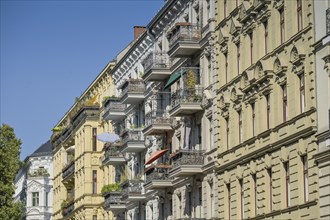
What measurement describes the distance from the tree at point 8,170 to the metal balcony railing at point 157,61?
2300 cm

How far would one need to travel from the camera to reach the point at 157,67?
64.8 m

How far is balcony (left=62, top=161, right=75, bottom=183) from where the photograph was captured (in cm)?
9819

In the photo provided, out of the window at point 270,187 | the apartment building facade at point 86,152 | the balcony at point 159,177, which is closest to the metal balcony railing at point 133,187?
the balcony at point 159,177

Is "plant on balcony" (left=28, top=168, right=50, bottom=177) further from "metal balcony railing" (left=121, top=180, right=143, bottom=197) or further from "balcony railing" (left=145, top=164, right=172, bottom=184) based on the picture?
"balcony railing" (left=145, top=164, right=172, bottom=184)

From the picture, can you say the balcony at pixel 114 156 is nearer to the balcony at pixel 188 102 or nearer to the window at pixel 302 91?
the balcony at pixel 188 102

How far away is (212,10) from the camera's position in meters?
56.4

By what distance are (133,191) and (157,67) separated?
35.3ft

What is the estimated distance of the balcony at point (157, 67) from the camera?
64625 mm

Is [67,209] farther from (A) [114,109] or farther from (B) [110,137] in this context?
(A) [114,109]

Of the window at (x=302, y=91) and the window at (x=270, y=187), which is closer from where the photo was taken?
the window at (x=302, y=91)

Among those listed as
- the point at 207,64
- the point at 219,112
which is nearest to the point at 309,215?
the point at 219,112

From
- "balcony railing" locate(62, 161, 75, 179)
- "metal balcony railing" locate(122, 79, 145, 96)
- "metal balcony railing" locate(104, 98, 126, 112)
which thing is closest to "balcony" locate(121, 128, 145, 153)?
"metal balcony railing" locate(122, 79, 145, 96)

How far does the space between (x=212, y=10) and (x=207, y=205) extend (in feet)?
32.1

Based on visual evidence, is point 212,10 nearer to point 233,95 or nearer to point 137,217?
point 233,95
